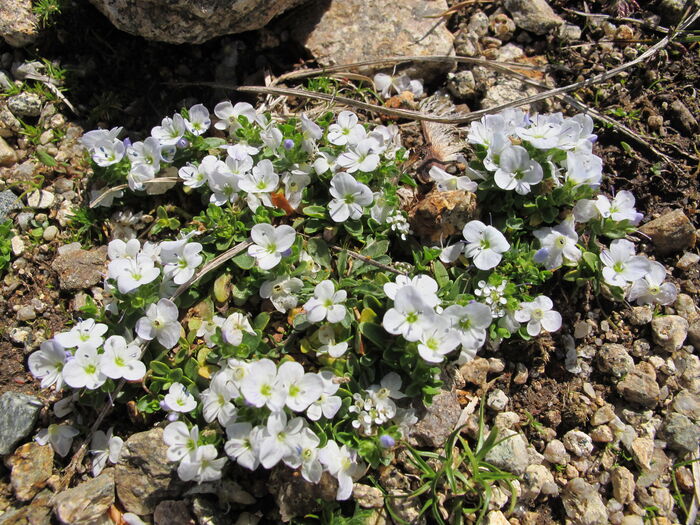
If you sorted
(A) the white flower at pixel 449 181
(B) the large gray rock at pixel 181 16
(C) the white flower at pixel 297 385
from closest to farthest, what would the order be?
(C) the white flower at pixel 297 385
(A) the white flower at pixel 449 181
(B) the large gray rock at pixel 181 16

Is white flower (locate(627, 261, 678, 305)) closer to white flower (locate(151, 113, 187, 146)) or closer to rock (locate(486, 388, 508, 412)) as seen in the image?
rock (locate(486, 388, 508, 412))

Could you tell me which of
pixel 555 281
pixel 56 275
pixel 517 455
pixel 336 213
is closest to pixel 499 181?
pixel 555 281

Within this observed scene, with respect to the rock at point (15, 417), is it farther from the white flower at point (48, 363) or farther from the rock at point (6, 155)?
the rock at point (6, 155)

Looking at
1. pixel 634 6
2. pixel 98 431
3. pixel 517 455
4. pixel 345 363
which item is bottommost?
pixel 517 455

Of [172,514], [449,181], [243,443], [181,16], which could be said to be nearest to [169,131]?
[181,16]

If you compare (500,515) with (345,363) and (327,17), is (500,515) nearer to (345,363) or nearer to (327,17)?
(345,363)

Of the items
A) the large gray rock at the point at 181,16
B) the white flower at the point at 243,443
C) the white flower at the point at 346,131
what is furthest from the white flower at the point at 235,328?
the large gray rock at the point at 181,16
